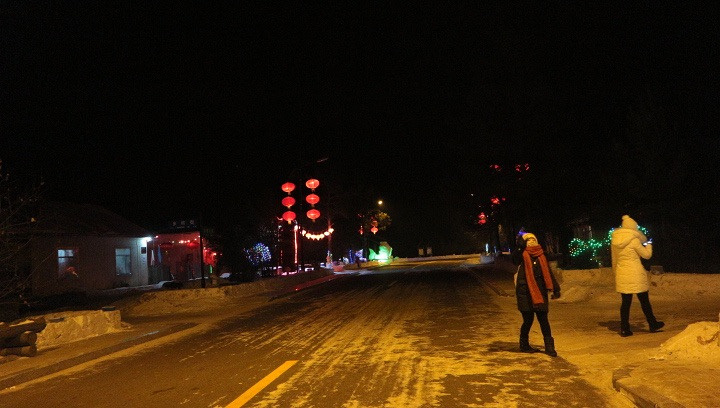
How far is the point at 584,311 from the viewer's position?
13.5 meters

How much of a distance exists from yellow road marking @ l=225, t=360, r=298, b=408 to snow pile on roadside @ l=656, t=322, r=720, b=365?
5088 mm

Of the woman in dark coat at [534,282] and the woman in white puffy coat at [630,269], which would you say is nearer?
the woman in dark coat at [534,282]

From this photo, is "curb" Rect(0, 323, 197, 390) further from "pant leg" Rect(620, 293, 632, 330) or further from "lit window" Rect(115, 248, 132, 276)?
"lit window" Rect(115, 248, 132, 276)

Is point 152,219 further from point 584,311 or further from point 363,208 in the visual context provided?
point 584,311

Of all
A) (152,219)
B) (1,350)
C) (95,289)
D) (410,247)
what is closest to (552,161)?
(1,350)

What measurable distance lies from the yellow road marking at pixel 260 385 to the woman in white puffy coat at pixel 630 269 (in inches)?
211

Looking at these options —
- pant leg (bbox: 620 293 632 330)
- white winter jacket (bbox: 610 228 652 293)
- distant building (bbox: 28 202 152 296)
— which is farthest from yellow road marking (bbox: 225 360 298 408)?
distant building (bbox: 28 202 152 296)

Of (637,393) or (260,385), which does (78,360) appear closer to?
(260,385)

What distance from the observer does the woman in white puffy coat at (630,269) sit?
936 cm

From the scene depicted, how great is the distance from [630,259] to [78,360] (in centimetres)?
958

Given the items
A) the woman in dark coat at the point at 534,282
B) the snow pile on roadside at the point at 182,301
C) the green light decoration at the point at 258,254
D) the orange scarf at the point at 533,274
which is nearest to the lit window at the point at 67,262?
the green light decoration at the point at 258,254

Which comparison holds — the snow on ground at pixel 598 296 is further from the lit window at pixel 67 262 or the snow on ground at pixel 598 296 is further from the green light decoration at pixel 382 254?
the green light decoration at pixel 382 254

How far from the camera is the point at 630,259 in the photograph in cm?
948

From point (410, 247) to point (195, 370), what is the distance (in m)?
90.6
